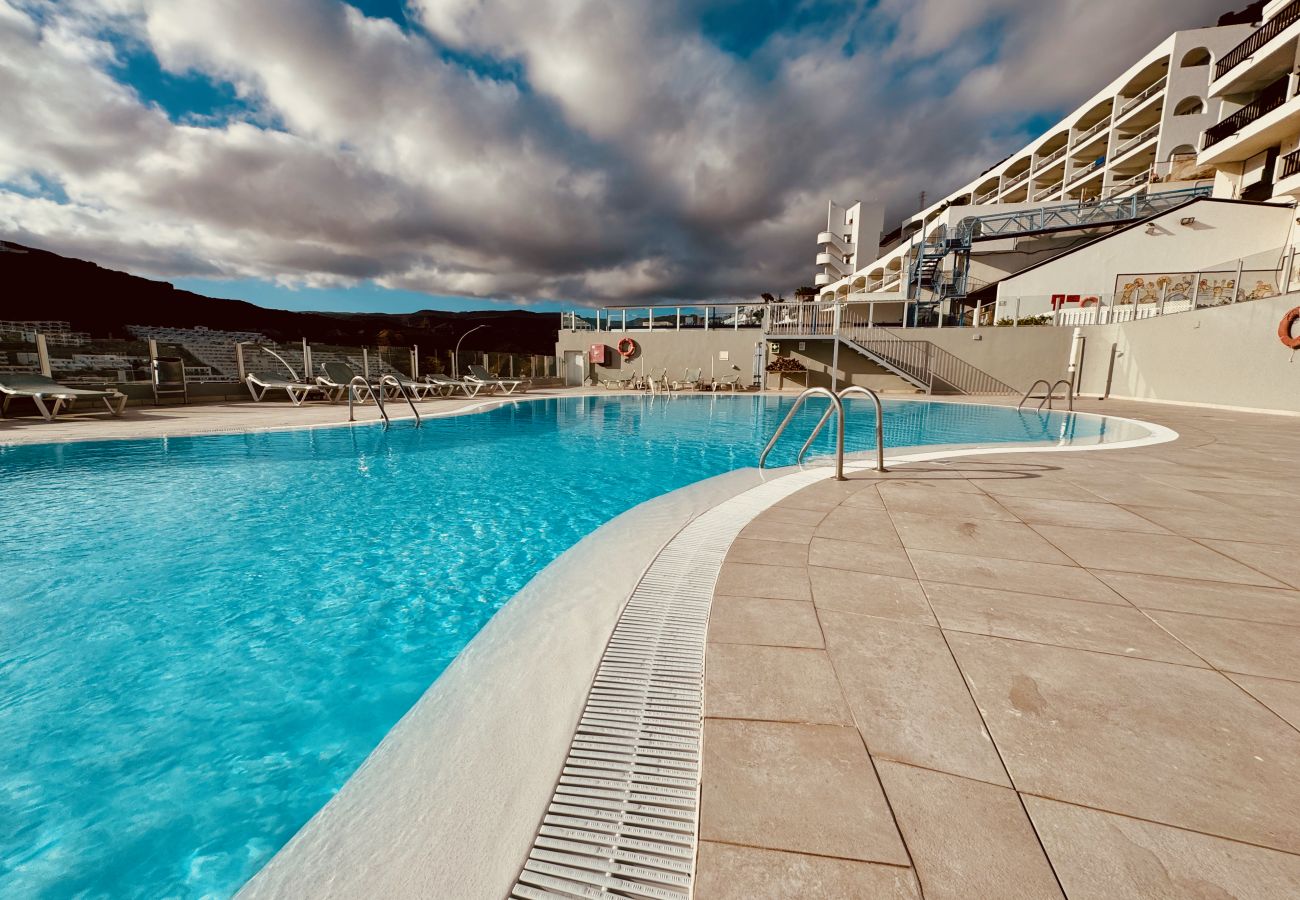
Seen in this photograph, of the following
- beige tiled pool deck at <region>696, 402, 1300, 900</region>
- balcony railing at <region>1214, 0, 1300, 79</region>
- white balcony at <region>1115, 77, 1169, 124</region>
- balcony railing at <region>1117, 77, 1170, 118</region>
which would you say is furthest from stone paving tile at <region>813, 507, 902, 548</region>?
balcony railing at <region>1117, 77, 1170, 118</region>

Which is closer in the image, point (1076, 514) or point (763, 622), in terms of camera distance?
point (763, 622)

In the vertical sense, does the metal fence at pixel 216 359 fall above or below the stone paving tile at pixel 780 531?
above

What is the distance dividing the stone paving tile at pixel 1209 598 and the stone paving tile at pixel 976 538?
0.32 meters

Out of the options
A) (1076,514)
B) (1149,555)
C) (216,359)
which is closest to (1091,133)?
(1076,514)

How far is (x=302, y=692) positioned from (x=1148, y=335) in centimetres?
1976

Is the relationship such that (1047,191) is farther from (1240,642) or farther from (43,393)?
(43,393)

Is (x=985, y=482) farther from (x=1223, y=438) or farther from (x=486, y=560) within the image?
(x=1223, y=438)

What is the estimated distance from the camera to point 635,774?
141cm

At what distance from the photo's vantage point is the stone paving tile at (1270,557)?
8.33 feet

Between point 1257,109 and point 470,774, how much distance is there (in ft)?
88.8

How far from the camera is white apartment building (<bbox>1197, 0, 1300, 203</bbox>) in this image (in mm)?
14758

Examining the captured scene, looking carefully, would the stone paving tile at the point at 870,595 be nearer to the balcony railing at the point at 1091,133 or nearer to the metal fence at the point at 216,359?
the metal fence at the point at 216,359

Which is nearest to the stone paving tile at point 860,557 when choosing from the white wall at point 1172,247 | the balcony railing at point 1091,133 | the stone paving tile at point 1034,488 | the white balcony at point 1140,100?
the stone paving tile at point 1034,488

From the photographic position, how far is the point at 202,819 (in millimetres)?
1824
